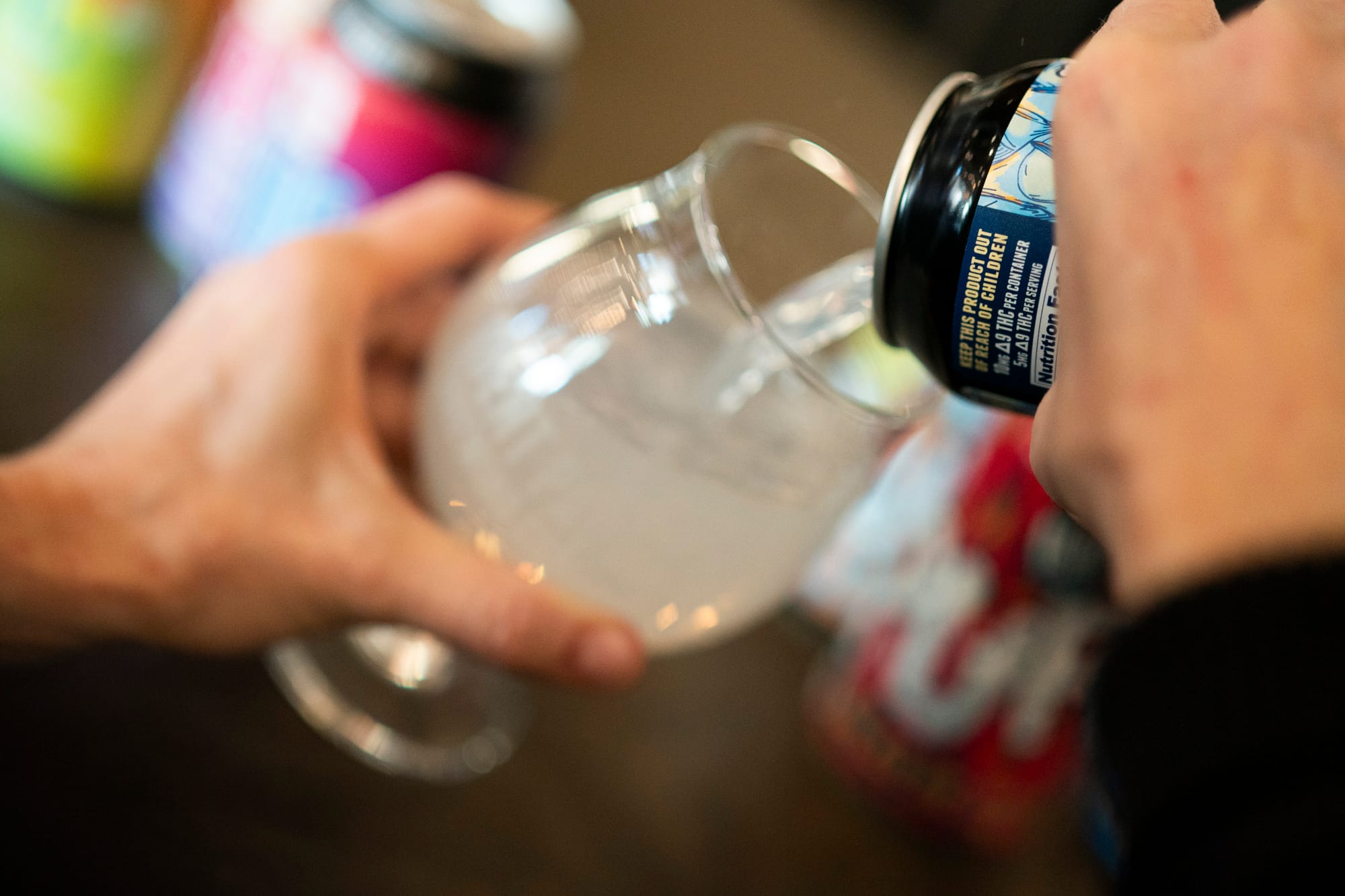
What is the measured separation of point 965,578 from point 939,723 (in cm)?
10

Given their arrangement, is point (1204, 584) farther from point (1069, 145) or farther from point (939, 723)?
point (939, 723)

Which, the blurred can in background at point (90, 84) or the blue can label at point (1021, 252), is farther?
the blurred can in background at point (90, 84)

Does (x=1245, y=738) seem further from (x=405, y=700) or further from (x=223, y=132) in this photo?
(x=223, y=132)

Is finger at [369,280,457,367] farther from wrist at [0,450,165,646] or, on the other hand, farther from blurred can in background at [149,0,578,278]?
wrist at [0,450,165,646]

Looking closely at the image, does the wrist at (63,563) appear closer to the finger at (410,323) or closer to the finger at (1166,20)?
the finger at (410,323)

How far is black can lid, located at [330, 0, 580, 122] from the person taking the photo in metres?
0.77

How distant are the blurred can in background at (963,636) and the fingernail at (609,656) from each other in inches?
6.3

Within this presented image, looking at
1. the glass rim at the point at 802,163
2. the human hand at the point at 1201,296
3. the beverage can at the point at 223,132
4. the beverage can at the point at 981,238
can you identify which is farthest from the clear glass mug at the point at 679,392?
the beverage can at the point at 223,132

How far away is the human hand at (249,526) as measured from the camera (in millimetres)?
576

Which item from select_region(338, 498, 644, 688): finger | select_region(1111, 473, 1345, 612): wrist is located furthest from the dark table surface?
select_region(1111, 473, 1345, 612): wrist

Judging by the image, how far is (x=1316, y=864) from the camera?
234 mm

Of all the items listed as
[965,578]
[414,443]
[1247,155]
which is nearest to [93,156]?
[414,443]

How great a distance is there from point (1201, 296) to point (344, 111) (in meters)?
0.66

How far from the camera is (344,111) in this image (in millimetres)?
801
